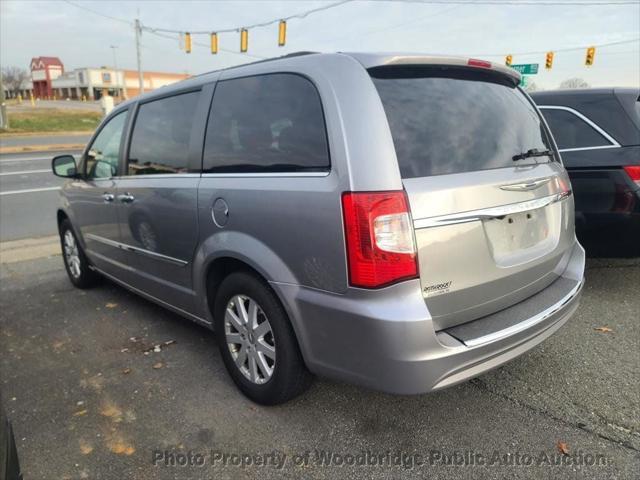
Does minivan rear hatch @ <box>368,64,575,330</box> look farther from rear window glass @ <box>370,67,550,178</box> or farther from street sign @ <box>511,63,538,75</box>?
street sign @ <box>511,63,538,75</box>

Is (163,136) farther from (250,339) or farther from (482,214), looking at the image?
(482,214)

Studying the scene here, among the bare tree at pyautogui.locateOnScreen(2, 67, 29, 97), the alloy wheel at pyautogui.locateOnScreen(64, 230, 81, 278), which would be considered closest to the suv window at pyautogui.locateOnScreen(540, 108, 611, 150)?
the alloy wheel at pyautogui.locateOnScreen(64, 230, 81, 278)

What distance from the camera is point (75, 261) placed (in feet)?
16.5

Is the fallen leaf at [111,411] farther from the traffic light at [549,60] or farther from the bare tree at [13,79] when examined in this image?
the bare tree at [13,79]

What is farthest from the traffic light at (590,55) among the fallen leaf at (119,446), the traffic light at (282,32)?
the fallen leaf at (119,446)

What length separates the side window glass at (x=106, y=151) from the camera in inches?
162

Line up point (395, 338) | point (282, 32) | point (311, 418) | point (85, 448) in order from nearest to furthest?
1. point (395, 338)
2. point (85, 448)
3. point (311, 418)
4. point (282, 32)

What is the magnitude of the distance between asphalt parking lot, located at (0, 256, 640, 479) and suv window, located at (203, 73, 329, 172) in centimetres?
135

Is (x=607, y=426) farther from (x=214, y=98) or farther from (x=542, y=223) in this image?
(x=214, y=98)

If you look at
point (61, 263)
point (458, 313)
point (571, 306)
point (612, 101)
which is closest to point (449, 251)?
point (458, 313)

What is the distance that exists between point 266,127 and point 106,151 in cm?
227

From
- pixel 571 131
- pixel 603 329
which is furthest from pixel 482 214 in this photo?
pixel 571 131

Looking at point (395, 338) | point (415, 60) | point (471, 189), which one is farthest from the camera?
point (415, 60)

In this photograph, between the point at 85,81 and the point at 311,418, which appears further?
the point at 85,81
